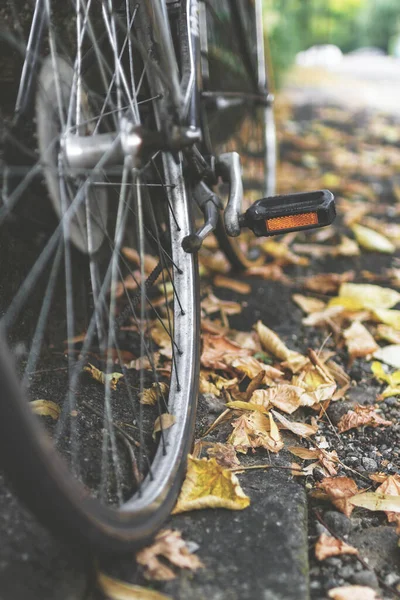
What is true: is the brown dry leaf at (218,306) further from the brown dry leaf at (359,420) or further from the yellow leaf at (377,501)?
the yellow leaf at (377,501)

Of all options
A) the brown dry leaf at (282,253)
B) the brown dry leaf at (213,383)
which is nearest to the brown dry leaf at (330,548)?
the brown dry leaf at (213,383)

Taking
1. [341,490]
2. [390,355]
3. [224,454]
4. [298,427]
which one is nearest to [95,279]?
[224,454]

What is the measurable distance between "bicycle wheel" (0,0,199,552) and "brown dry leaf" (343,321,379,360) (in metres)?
0.56

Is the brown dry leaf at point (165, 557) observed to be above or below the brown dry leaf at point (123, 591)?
below

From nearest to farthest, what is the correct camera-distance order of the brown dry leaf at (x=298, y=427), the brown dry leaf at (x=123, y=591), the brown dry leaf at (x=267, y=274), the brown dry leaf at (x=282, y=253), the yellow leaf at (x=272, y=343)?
the brown dry leaf at (x=123, y=591) → the brown dry leaf at (x=298, y=427) → the yellow leaf at (x=272, y=343) → the brown dry leaf at (x=267, y=274) → the brown dry leaf at (x=282, y=253)

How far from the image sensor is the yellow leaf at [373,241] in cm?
265

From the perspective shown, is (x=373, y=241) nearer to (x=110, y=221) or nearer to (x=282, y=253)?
(x=282, y=253)

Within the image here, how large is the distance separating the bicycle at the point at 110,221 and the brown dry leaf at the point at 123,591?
71 millimetres

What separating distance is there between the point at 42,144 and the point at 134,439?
67cm

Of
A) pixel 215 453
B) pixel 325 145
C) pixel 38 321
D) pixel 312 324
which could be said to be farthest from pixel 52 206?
pixel 325 145

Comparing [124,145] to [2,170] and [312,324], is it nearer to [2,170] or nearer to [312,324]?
[2,170]

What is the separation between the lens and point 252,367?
1.67 meters

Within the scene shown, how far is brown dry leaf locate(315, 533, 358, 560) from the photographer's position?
1.13 metres

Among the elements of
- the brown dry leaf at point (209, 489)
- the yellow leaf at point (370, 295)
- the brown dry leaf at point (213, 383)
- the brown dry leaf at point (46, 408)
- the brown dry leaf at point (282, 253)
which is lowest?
the brown dry leaf at point (282, 253)
